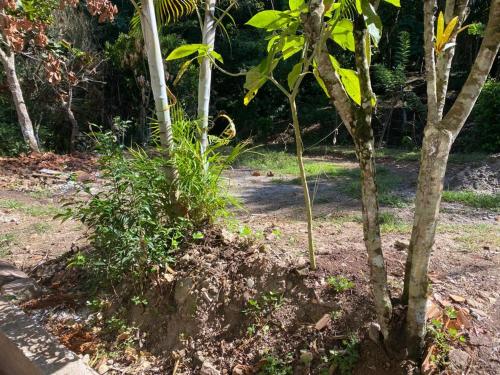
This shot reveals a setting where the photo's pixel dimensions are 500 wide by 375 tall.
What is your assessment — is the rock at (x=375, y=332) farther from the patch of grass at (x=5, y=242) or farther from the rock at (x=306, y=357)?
the patch of grass at (x=5, y=242)

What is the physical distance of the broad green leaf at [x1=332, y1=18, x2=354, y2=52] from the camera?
205 cm

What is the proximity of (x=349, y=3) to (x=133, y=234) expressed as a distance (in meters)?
1.81

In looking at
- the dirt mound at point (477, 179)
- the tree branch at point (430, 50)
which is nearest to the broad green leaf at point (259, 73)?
the tree branch at point (430, 50)

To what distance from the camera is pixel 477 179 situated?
20.7 ft

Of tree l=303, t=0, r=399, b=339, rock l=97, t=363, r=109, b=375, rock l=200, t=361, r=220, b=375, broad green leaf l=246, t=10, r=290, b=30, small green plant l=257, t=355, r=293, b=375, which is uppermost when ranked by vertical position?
broad green leaf l=246, t=10, r=290, b=30

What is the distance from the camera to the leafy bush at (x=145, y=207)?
2.92m

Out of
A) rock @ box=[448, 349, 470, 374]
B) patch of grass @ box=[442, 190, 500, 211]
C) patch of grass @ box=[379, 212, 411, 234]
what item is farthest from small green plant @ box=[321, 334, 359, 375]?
patch of grass @ box=[442, 190, 500, 211]

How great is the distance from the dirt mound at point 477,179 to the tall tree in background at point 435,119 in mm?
4550

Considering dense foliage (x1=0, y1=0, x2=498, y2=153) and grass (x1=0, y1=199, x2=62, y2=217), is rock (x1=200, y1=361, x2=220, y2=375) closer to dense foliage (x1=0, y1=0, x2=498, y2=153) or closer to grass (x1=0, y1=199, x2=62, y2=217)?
grass (x1=0, y1=199, x2=62, y2=217)

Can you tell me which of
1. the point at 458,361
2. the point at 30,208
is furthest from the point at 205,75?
the point at 30,208

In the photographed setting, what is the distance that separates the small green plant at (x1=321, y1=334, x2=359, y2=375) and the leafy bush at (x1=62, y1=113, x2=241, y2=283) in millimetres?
1233

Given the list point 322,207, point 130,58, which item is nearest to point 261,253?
point 322,207

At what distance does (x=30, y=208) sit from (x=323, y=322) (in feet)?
14.3

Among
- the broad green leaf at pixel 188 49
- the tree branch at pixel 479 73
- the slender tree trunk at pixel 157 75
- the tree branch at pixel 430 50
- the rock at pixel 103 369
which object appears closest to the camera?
the tree branch at pixel 479 73
